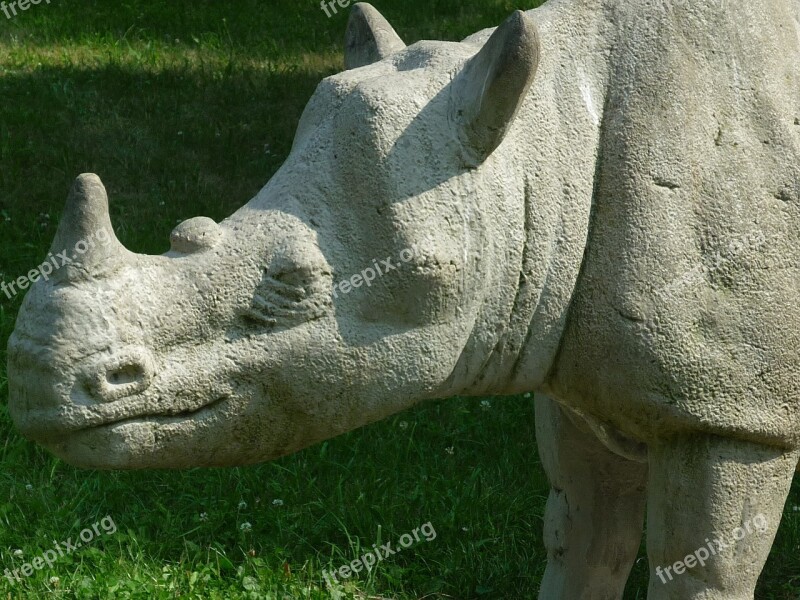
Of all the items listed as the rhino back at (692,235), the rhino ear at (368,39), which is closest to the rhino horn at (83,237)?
the rhino ear at (368,39)

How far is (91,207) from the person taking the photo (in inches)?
73.3

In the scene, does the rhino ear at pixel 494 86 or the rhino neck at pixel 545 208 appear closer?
the rhino ear at pixel 494 86

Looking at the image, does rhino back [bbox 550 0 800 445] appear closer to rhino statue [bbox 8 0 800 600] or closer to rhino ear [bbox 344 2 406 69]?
rhino statue [bbox 8 0 800 600]

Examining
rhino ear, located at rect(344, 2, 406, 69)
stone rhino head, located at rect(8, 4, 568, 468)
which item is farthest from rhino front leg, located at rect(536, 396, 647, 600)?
rhino ear, located at rect(344, 2, 406, 69)

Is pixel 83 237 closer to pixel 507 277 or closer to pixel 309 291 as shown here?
pixel 309 291

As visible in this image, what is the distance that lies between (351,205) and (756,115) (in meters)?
0.76

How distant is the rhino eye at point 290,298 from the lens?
6.49 feet

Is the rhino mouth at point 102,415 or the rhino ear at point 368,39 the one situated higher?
the rhino ear at point 368,39

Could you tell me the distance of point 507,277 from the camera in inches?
83.7

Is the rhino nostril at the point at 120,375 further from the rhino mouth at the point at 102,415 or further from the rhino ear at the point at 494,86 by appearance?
the rhino ear at the point at 494,86

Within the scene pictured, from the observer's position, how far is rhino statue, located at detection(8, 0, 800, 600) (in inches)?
75.9

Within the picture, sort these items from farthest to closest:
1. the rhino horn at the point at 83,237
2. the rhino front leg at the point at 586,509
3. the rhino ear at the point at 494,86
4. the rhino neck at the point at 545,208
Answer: the rhino front leg at the point at 586,509 → the rhino neck at the point at 545,208 → the rhino ear at the point at 494,86 → the rhino horn at the point at 83,237

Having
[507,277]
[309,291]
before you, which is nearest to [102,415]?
[309,291]

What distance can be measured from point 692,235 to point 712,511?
52 cm
